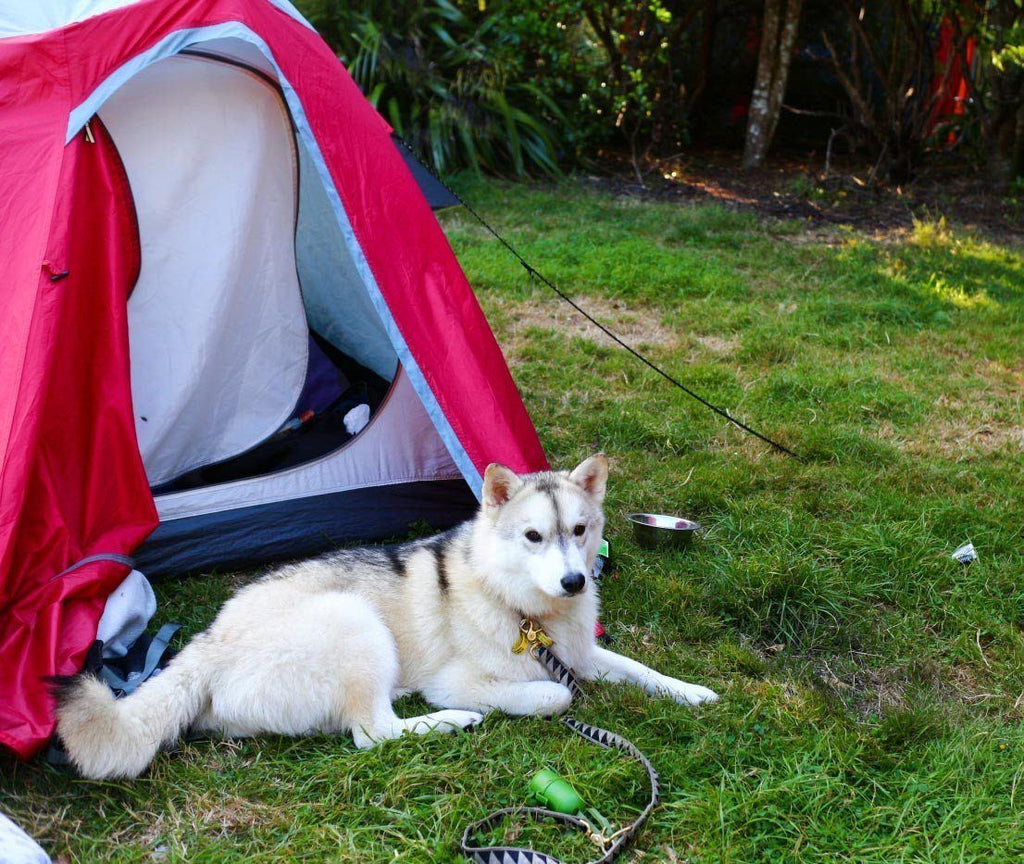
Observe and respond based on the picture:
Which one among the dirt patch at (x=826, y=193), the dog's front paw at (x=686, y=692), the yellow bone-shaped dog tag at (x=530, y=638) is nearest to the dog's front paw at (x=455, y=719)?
the yellow bone-shaped dog tag at (x=530, y=638)

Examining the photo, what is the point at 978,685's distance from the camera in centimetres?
313

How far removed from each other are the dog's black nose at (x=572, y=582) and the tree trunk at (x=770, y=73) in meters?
7.68

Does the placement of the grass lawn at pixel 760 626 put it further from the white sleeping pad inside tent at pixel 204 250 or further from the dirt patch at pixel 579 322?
the white sleeping pad inside tent at pixel 204 250

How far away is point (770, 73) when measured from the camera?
9172 millimetres

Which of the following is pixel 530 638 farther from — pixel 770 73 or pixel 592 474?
pixel 770 73

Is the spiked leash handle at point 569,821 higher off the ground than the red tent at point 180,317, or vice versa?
the red tent at point 180,317

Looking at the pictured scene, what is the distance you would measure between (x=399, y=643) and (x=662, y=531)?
130 centimetres

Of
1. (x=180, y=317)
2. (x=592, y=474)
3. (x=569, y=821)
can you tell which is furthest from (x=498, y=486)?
(x=180, y=317)

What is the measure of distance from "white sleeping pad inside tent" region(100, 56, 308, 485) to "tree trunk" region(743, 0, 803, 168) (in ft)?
21.0

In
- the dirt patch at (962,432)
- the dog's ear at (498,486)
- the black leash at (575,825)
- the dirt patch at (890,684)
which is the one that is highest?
the dog's ear at (498,486)

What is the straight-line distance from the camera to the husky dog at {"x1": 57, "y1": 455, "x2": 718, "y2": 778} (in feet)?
8.85

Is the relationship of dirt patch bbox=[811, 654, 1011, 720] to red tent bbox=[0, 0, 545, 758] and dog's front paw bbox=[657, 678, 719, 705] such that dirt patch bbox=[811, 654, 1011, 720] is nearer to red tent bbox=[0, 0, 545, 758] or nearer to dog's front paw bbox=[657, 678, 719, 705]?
dog's front paw bbox=[657, 678, 719, 705]

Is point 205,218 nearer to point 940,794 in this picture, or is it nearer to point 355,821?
point 355,821

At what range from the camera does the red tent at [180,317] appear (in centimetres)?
311
